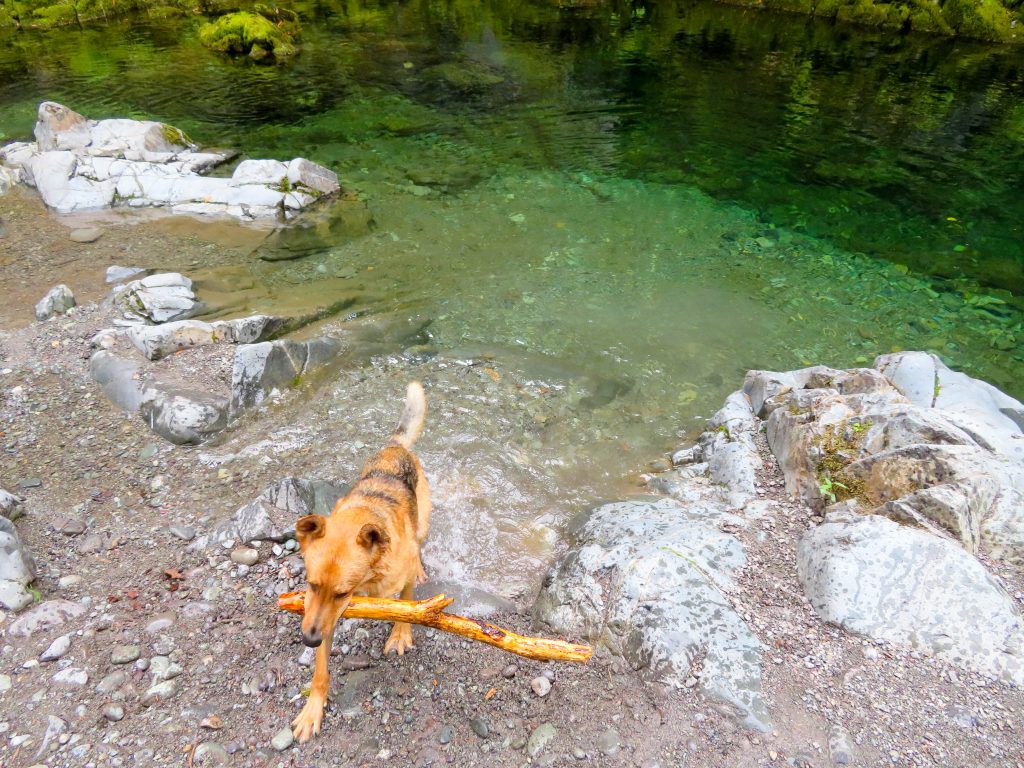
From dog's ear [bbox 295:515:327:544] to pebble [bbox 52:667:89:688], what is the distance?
1991 millimetres

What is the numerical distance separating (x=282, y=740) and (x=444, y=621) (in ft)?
4.09

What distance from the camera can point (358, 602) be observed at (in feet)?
13.0

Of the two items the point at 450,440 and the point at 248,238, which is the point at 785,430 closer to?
the point at 450,440

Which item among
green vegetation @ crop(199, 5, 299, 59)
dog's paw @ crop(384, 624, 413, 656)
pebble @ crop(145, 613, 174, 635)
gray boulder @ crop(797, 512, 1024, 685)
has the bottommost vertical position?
dog's paw @ crop(384, 624, 413, 656)

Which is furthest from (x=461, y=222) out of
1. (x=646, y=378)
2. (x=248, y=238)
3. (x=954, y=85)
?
(x=954, y=85)

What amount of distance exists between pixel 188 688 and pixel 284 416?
3448mm

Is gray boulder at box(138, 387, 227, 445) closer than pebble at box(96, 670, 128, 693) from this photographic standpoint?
No

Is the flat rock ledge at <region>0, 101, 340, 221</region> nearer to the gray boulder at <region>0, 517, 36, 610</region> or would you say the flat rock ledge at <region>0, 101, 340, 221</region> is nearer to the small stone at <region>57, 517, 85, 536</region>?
the small stone at <region>57, 517, 85, 536</region>

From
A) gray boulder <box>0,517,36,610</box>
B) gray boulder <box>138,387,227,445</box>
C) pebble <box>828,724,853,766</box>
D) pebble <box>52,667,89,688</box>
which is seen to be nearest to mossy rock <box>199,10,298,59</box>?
gray boulder <box>138,387,227,445</box>

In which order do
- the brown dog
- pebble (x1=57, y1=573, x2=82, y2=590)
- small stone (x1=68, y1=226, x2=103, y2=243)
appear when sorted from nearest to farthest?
1. the brown dog
2. pebble (x1=57, y1=573, x2=82, y2=590)
3. small stone (x1=68, y1=226, x2=103, y2=243)

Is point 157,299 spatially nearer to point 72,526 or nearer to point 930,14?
point 72,526

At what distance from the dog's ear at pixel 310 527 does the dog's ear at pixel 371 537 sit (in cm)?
22

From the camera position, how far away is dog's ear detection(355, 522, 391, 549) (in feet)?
12.2

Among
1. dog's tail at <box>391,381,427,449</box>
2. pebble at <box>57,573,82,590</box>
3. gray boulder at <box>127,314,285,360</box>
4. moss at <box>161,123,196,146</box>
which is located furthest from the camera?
moss at <box>161,123,196,146</box>
